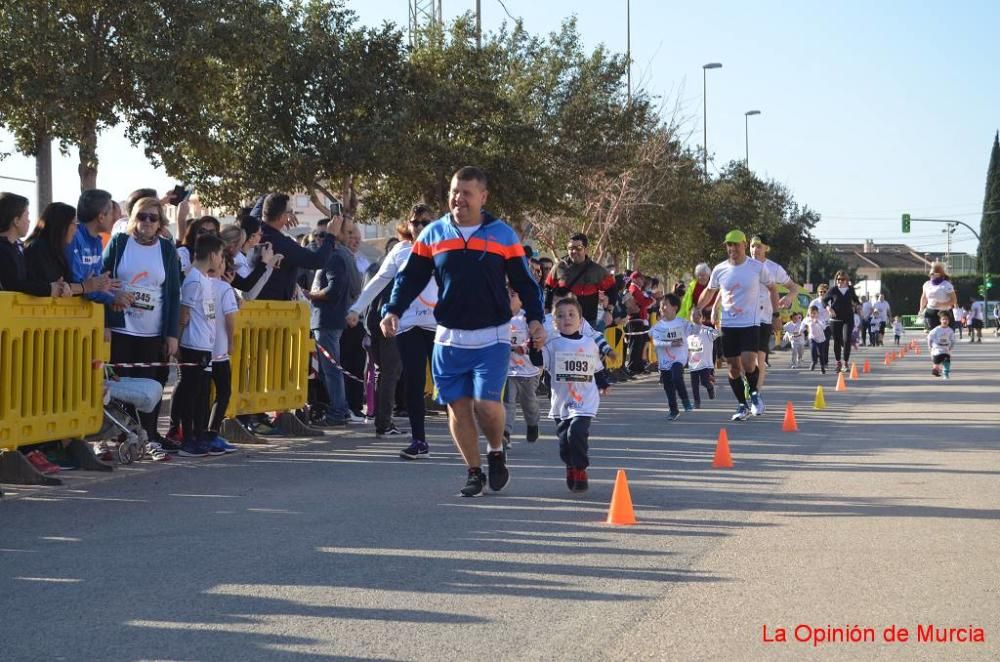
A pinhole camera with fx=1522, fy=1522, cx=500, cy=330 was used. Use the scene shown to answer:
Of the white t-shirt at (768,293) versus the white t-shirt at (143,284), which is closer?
the white t-shirt at (143,284)

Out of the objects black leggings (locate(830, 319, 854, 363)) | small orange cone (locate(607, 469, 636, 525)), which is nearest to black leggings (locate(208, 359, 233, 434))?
small orange cone (locate(607, 469, 636, 525))

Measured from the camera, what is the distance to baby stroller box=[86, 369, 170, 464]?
1149 cm

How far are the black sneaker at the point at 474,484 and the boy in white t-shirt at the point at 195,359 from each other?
137 inches

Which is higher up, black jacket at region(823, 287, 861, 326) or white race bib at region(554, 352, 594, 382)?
black jacket at region(823, 287, 861, 326)

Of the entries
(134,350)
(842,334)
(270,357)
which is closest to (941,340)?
(842,334)

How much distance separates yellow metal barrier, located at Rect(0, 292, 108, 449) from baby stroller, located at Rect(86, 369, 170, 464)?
19 cm

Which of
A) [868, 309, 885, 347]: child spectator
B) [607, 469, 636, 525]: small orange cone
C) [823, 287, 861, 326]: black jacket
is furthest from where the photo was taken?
[868, 309, 885, 347]: child spectator

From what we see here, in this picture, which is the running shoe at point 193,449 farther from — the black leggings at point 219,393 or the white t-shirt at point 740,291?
the white t-shirt at point 740,291

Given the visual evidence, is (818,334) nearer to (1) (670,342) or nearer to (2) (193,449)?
(1) (670,342)

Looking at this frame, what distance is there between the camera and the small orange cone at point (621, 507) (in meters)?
8.39

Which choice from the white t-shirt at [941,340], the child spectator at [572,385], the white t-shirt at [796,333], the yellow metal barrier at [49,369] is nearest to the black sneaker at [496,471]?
the child spectator at [572,385]

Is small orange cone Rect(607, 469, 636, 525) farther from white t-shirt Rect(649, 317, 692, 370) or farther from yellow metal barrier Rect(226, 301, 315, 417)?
white t-shirt Rect(649, 317, 692, 370)

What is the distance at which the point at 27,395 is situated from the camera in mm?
10383

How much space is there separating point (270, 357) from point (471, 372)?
5287mm
